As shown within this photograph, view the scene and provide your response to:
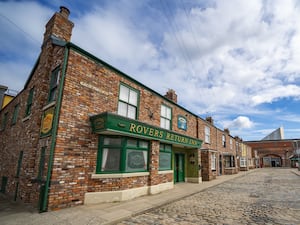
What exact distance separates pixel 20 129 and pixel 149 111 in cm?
762

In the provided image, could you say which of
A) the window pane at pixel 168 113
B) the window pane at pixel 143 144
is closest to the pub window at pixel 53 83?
the window pane at pixel 143 144

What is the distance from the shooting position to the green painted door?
49.1ft

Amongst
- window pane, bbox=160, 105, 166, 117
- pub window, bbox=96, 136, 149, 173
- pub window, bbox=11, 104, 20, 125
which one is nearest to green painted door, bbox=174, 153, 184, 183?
window pane, bbox=160, 105, 166, 117

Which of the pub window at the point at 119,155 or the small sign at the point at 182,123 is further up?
the small sign at the point at 182,123

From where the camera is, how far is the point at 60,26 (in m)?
9.19

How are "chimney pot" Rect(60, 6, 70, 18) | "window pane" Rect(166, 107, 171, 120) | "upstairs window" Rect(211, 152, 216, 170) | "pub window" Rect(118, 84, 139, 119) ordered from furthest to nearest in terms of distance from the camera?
1. "upstairs window" Rect(211, 152, 216, 170)
2. "window pane" Rect(166, 107, 171, 120)
3. "pub window" Rect(118, 84, 139, 119)
4. "chimney pot" Rect(60, 6, 70, 18)

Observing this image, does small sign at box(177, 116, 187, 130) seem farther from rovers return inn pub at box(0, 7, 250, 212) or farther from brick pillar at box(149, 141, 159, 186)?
brick pillar at box(149, 141, 159, 186)

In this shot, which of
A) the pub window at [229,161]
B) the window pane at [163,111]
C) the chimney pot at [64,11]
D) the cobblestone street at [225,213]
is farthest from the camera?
the pub window at [229,161]

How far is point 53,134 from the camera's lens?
675 centimetres

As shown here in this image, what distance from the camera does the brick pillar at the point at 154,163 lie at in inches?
391

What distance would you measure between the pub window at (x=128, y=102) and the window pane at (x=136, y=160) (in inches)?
78.5

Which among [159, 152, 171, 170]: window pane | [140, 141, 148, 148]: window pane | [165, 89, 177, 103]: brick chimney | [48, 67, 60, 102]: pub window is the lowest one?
[159, 152, 171, 170]: window pane

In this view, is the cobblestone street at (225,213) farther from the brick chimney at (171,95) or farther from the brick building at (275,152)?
the brick building at (275,152)

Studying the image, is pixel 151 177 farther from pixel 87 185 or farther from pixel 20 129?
pixel 20 129
